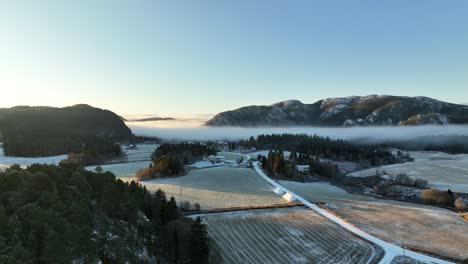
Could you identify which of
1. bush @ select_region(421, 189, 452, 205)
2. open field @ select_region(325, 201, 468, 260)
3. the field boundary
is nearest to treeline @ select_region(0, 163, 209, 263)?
the field boundary

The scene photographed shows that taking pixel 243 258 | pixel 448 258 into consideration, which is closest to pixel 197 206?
pixel 243 258

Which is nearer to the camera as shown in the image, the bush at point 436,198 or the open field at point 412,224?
the open field at point 412,224

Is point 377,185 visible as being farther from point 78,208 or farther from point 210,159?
point 78,208

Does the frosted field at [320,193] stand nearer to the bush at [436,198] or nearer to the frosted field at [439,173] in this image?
the bush at [436,198]

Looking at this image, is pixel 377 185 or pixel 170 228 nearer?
pixel 170 228

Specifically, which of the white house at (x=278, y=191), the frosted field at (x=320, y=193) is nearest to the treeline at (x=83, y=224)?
the frosted field at (x=320, y=193)

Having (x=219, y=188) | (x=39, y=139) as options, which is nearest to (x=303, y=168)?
(x=219, y=188)
